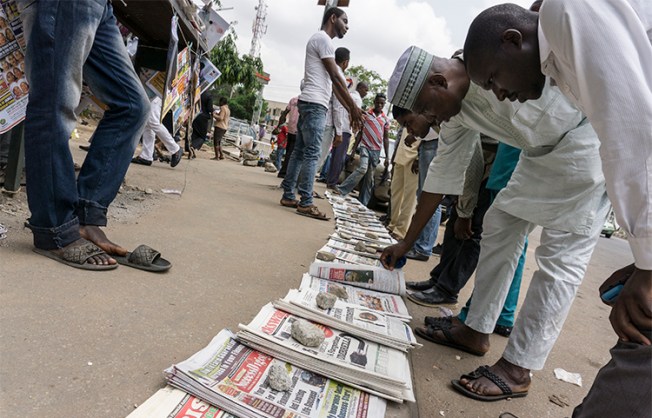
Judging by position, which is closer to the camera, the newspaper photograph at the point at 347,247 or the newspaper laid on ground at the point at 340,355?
the newspaper laid on ground at the point at 340,355

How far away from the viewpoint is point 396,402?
117 cm

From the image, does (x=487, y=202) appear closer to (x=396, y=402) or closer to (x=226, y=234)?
(x=396, y=402)

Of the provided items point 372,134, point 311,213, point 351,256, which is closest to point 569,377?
point 351,256

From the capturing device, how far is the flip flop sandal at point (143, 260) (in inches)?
68.4

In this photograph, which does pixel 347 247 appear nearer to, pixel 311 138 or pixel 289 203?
pixel 311 138

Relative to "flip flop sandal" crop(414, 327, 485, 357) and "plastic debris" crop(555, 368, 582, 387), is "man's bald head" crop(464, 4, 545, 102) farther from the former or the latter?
"plastic debris" crop(555, 368, 582, 387)

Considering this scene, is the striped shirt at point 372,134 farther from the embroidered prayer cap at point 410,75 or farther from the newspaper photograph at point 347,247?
the embroidered prayer cap at point 410,75

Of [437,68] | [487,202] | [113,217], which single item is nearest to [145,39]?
[113,217]

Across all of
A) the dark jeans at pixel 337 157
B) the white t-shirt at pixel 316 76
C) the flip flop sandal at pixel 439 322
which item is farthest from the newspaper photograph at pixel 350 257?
the dark jeans at pixel 337 157

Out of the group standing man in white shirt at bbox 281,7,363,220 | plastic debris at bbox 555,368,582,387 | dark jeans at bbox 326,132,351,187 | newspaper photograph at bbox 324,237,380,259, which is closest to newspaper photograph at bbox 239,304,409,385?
plastic debris at bbox 555,368,582,387

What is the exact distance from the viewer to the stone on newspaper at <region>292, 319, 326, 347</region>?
1323mm

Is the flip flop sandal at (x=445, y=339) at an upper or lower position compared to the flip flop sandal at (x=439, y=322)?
lower

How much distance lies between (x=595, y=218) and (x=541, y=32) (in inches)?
30.8

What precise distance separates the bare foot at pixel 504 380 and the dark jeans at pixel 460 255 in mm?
808
